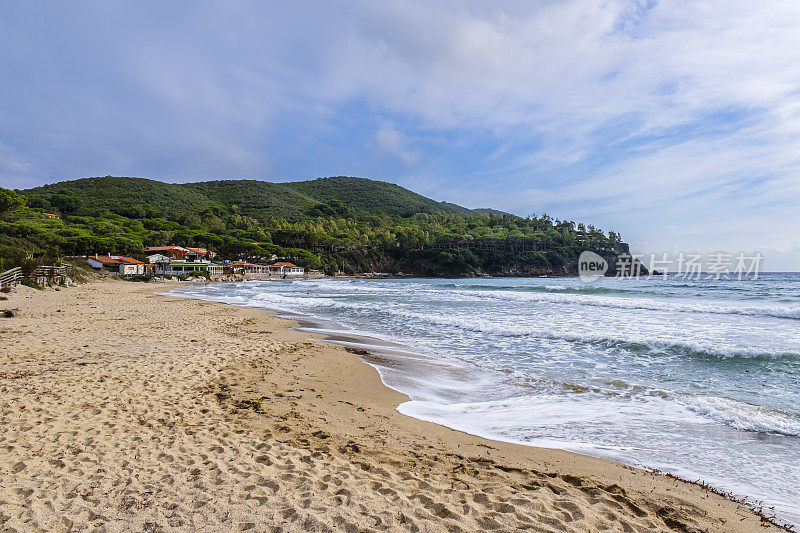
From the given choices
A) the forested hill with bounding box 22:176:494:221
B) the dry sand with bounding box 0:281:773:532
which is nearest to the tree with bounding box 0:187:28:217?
the dry sand with bounding box 0:281:773:532

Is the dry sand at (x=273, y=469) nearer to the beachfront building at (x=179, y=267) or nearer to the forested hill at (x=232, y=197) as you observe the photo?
the beachfront building at (x=179, y=267)

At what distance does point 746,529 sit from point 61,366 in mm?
8755

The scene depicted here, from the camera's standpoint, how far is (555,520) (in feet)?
9.12

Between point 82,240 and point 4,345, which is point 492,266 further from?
point 4,345

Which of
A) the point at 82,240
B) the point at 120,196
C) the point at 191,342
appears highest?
the point at 120,196

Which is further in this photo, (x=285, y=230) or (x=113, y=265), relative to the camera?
(x=285, y=230)

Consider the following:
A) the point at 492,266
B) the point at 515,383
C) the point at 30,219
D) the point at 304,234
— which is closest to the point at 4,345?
the point at 515,383

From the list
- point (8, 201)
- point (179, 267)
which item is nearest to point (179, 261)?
point (179, 267)

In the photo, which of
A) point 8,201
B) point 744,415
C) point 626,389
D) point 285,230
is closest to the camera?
point 744,415

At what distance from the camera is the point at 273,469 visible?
3.40 meters

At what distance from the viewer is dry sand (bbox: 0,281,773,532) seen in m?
2.73

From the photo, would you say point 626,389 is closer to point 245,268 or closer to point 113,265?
point 113,265

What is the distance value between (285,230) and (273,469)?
109 metres

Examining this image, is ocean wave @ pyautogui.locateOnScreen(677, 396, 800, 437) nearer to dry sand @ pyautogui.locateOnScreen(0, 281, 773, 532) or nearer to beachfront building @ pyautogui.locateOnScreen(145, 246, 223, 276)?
dry sand @ pyautogui.locateOnScreen(0, 281, 773, 532)
